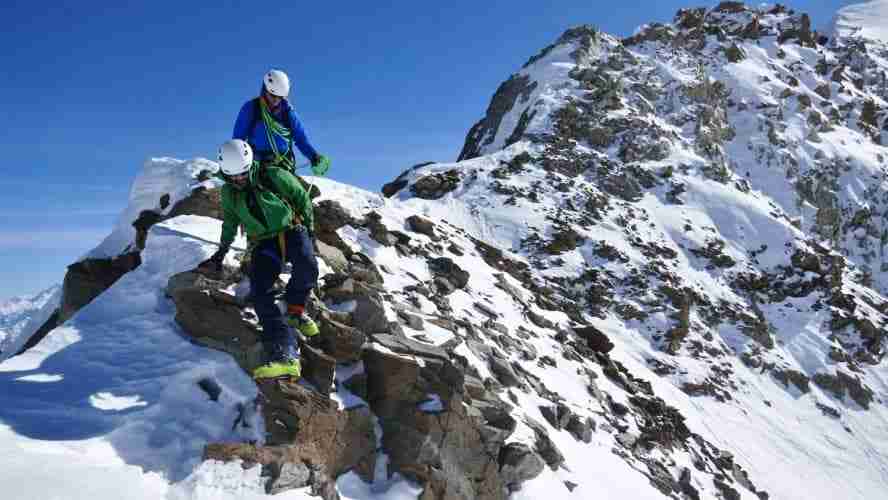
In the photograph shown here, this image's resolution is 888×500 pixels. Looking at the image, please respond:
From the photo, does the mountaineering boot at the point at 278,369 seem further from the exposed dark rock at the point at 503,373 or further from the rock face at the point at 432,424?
the exposed dark rock at the point at 503,373

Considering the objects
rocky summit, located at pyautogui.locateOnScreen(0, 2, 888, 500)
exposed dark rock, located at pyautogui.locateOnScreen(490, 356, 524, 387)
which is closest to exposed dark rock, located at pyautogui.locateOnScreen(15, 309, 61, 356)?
rocky summit, located at pyautogui.locateOnScreen(0, 2, 888, 500)

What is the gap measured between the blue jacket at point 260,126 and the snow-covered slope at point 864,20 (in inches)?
4049

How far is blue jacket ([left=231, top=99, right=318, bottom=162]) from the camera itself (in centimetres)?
798

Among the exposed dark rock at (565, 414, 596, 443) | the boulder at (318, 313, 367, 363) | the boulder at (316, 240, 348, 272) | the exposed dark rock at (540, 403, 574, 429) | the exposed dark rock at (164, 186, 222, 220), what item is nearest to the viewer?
the boulder at (318, 313, 367, 363)

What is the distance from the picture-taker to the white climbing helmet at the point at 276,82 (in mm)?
7914

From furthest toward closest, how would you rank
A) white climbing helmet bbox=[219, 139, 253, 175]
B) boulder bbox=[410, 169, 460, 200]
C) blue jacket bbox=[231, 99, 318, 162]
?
boulder bbox=[410, 169, 460, 200]
blue jacket bbox=[231, 99, 318, 162]
white climbing helmet bbox=[219, 139, 253, 175]

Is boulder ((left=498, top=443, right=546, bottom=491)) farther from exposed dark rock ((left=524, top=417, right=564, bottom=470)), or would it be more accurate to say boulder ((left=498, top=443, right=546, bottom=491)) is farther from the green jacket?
the green jacket

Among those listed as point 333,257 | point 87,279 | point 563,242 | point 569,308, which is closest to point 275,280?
point 333,257

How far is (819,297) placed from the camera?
Answer: 36.0 meters

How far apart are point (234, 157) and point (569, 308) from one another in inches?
818

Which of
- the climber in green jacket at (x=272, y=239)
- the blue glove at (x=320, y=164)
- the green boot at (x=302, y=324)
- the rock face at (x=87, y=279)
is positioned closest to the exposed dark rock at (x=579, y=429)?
the green boot at (x=302, y=324)

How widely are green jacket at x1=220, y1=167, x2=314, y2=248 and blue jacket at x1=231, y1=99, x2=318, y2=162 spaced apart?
1.35 m

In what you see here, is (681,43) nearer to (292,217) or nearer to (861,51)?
(861,51)

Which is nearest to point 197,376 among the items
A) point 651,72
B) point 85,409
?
point 85,409
